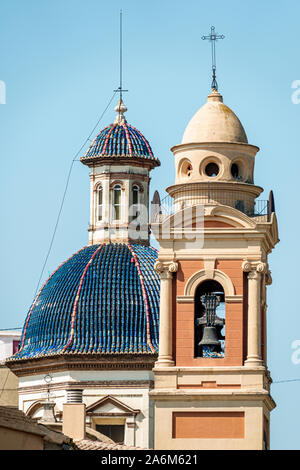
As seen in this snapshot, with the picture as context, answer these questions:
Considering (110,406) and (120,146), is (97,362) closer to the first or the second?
(110,406)

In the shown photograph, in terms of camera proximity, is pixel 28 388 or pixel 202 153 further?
pixel 28 388

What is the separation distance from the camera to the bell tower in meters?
70.8

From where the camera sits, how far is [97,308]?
8988 centimetres

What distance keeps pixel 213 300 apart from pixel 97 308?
1804 cm

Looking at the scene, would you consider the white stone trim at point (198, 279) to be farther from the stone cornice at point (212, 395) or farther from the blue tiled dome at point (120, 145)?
the blue tiled dome at point (120, 145)

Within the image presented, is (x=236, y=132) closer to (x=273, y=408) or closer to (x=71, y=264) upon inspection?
(x=273, y=408)

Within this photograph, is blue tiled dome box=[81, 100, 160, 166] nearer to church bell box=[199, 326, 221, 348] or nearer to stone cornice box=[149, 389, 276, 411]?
church bell box=[199, 326, 221, 348]

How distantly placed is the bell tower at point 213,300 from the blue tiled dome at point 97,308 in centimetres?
1606

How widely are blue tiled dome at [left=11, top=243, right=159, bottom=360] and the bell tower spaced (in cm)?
1606

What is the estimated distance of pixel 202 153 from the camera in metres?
73.1

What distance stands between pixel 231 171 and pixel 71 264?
19163mm

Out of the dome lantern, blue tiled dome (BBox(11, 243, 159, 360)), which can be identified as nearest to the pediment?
blue tiled dome (BBox(11, 243, 159, 360))
